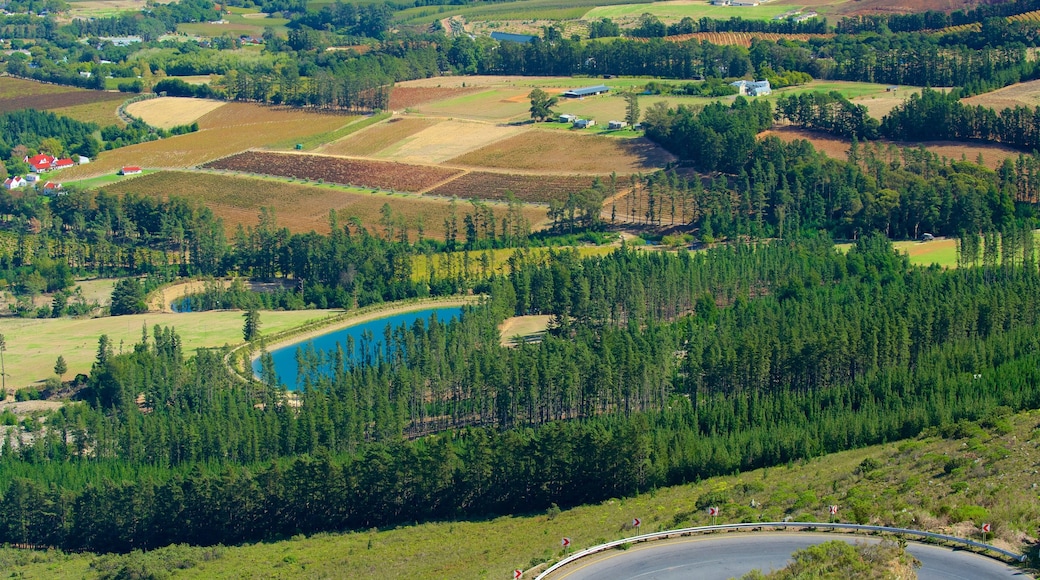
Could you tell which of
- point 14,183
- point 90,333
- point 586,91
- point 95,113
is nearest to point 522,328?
point 90,333

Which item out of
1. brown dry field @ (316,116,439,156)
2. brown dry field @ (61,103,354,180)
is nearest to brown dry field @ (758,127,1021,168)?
brown dry field @ (316,116,439,156)

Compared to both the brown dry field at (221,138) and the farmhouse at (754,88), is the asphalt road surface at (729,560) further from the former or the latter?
the brown dry field at (221,138)

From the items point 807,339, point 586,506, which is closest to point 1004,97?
point 807,339

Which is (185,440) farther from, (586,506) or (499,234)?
(499,234)

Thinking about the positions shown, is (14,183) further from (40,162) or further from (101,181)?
(101,181)

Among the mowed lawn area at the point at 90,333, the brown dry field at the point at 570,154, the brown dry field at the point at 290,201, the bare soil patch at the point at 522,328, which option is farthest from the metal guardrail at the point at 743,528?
the brown dry field at the point at 570,154

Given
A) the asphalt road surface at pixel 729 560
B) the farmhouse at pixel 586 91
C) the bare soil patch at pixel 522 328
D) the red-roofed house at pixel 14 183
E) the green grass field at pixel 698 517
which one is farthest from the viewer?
the farmhouse at pixel 586 91
